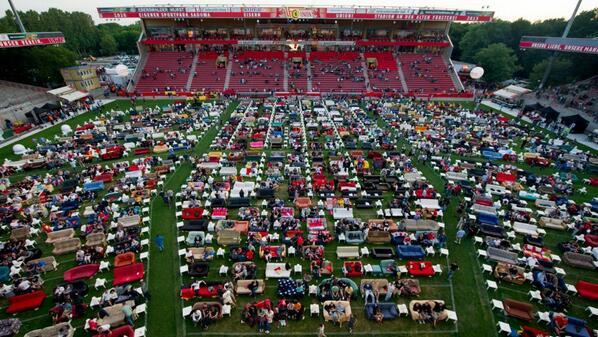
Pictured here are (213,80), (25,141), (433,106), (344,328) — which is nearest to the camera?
(344,328)

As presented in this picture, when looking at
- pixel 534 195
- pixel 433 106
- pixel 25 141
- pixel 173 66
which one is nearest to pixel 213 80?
pixel 173 66

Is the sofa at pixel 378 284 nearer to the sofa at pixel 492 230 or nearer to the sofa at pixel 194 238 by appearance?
the sofa at pixel 492 230

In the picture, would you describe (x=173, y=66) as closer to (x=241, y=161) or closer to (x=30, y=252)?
(x=241, y=161)

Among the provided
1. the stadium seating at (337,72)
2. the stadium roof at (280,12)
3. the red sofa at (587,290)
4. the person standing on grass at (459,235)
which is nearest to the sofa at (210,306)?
the person standing on grass at (459,235)

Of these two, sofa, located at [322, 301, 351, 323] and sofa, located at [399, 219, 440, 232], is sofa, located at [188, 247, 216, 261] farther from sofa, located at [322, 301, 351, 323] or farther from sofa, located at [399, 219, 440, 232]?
sofa, located at [399, 219, 440, 232]

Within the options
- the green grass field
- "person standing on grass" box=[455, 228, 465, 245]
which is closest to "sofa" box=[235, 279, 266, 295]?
the green grass field

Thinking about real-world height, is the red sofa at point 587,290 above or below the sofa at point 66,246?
below
